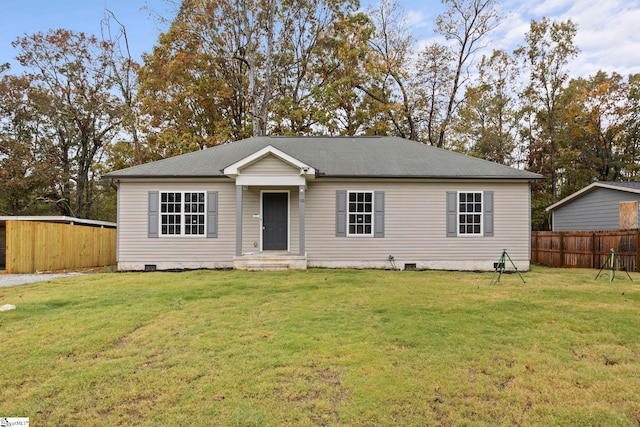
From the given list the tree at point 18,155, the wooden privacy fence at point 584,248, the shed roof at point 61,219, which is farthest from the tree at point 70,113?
the wooden privacy fence at point 584,248

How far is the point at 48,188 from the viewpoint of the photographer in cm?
2480

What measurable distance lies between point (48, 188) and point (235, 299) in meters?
24.3

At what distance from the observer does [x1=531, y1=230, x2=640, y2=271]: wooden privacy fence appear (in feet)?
39.3

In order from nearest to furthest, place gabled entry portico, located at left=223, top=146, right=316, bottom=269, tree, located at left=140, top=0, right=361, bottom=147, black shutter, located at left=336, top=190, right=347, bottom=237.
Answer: gabled entry portico, located at left=223, top=146, right=316, bottom=269
black shutter, located at left=336, top=190, right=347, bottom=237
tree, located at left=140, top=0, right=361, bottom=147

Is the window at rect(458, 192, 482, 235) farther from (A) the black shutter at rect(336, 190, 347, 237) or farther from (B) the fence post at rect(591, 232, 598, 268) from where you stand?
(B) the fence post at rect(591, 232, 598, 268)

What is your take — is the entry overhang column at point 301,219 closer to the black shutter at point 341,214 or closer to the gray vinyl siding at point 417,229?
the gray vinyl siding at point 417,229

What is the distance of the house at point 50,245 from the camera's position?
11297 mm

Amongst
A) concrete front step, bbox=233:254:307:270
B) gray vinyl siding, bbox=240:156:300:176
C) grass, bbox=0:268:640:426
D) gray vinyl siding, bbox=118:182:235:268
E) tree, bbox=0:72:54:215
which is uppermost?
tree, bbox=0:72:54:215

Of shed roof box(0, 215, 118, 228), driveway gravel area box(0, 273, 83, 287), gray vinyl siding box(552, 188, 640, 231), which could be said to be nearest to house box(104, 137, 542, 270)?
driveway gravel area box(0, 273, 83, 287)

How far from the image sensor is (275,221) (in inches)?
476

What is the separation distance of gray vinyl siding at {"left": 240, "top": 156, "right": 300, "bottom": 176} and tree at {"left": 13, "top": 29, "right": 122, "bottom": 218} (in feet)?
60.4

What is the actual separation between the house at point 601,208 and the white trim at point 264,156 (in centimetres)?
1200

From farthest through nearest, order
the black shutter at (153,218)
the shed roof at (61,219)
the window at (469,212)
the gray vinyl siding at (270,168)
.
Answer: the shed roof at (61,219), the window at (469,212), the black shutter at (153,218), the gray vinyl siding at (270,168)

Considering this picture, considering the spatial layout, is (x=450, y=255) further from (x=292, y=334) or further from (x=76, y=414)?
(x=76, y=414)
